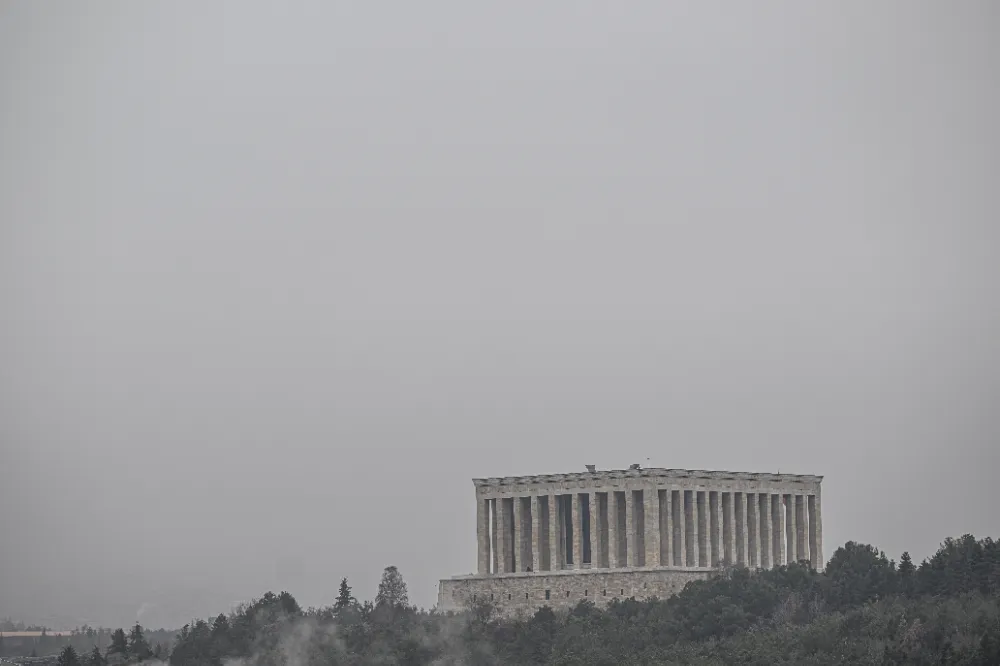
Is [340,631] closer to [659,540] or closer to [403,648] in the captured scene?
[403,648]

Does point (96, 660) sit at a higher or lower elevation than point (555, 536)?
lower

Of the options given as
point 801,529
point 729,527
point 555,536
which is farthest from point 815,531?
point 555,536

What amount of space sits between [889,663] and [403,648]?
35.6 metres

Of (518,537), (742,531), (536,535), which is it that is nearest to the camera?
(536,535)

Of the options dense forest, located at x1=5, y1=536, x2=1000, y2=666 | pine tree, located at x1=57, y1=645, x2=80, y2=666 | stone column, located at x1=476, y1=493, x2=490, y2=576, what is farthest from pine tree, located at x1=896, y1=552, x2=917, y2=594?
pine tree, located at x1=57, y1=645, x2=80, y2=666

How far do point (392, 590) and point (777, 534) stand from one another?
93.7 ft

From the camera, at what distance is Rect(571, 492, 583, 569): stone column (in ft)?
481

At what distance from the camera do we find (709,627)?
136 m

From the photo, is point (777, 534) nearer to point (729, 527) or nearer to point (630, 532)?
point (729, 527)

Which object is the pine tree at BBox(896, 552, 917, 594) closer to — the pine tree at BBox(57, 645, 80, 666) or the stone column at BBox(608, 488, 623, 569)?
the stone column at BBox(608, 488, 623, 569)

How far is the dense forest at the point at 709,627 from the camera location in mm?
125062

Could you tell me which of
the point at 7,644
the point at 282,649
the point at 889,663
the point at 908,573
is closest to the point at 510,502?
the point at 282,649

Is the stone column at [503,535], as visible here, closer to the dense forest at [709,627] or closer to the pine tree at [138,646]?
the dense forest at [709,627]

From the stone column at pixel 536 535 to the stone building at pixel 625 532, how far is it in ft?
0.23
